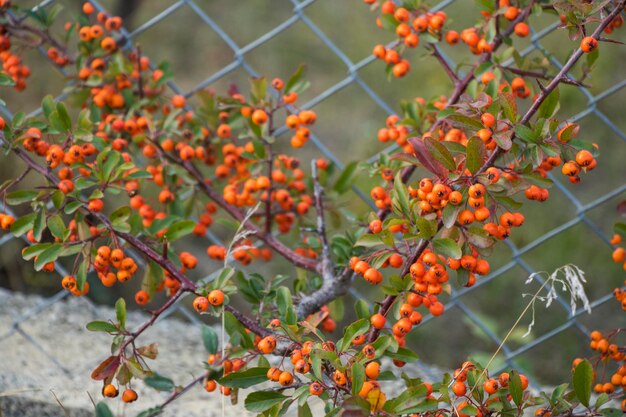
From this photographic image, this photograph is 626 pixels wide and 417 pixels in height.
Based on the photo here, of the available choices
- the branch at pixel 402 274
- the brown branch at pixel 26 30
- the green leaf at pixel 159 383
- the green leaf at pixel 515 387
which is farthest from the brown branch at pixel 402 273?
the brown branch at pixel 26 30

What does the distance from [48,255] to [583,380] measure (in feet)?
3.12

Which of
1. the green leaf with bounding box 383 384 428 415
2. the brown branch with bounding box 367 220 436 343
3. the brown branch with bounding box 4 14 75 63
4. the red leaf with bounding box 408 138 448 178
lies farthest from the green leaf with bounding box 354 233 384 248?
the brown branch with bounding box 4 14 75 63

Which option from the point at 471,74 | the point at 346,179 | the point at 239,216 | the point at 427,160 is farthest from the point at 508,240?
the point at 427,160

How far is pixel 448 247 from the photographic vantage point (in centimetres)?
132

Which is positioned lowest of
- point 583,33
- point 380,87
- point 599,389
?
point 380,87

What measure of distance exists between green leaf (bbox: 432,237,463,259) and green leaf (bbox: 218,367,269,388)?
35 cm

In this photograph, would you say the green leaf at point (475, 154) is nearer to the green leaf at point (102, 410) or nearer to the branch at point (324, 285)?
the branch at point (324, 285)

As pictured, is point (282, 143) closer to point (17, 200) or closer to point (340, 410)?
point (17, 200)

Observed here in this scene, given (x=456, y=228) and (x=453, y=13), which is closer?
(x=456, y=228)

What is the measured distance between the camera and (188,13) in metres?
3.95

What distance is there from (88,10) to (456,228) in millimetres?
1034

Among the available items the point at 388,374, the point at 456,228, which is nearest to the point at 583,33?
the point at 456,228

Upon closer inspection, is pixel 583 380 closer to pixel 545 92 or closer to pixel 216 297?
pixel 545 92

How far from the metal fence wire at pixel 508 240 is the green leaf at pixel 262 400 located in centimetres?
53
